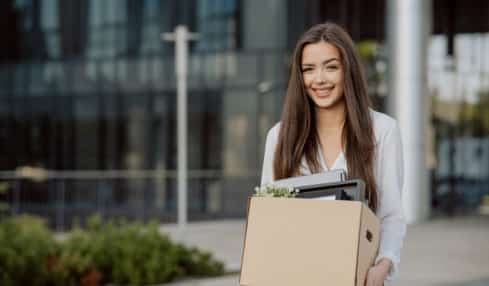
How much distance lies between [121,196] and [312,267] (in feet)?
63.7

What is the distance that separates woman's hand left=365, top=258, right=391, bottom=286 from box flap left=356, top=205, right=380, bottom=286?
0.02 meters

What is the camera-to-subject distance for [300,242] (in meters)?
2.07

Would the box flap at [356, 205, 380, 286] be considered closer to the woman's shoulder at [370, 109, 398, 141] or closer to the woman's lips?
the woman's shoulder at [370, 109, 398, 141]

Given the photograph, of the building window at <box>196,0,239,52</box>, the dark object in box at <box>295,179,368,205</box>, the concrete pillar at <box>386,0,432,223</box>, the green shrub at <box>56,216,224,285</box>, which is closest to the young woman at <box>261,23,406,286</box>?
the dark object in box at <box>295,179,368,205</box>

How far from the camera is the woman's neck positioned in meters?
2.41

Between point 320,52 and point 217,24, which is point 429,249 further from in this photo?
point 217,24

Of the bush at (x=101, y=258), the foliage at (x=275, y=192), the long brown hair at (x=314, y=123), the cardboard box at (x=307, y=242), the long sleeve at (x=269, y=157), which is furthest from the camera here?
the bush at (x=101, y=258)

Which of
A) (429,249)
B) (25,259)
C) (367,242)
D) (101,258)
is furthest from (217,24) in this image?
(367,242)

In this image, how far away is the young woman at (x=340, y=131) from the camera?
2314 mm

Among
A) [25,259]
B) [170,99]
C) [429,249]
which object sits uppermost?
[170,99]

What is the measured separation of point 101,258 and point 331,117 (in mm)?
6880

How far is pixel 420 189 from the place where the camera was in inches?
681

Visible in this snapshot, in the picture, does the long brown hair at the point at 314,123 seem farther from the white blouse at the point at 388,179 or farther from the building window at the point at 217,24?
the building window at the point at 217,24

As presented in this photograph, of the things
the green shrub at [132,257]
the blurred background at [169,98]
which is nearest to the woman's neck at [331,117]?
the green shrub at [132,257]
